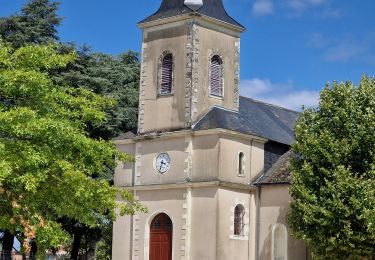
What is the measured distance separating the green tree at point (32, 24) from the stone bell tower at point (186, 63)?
738cm

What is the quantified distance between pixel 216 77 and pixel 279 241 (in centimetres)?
828

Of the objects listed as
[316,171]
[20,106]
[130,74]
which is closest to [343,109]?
[316,171]

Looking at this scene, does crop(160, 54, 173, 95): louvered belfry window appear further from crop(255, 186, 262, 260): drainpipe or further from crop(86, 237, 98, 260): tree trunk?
crop(86, 237, 98, 260): tree trunk

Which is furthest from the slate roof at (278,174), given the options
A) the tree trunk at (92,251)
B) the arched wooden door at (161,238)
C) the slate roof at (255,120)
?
the tree trunk at (92,251)

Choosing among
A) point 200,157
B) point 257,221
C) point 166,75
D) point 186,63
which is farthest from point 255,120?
point 257,221

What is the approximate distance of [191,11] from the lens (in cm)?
3844

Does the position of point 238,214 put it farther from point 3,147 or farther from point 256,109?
point 3,147

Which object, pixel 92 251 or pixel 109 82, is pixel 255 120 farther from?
pixel 92 251

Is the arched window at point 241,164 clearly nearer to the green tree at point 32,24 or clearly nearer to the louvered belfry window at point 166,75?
the louvered belfry window at point 166,75

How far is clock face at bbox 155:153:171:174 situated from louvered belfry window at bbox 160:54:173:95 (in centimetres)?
303

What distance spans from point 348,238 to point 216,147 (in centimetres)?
814

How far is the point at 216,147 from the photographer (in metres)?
36.8

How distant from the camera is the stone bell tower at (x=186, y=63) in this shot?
38.3 m

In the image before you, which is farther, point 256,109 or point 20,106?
point 256,109
